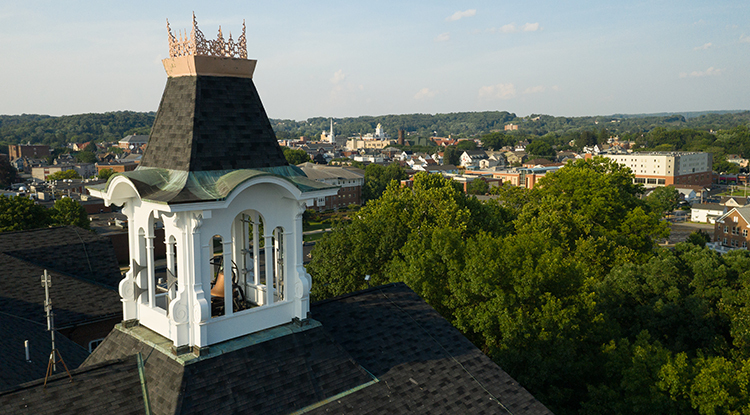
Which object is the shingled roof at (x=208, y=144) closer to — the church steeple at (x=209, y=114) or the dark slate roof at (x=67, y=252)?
the church steeple at (x=209, y=114)

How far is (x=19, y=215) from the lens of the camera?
5650 cm

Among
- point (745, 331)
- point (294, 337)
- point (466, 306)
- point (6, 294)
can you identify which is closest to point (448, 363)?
point (294, 337)

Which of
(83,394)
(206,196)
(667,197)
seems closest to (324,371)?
(206,196)

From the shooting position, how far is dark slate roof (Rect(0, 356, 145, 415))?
433 inches

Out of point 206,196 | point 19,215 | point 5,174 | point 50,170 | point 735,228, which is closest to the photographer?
point 206,196

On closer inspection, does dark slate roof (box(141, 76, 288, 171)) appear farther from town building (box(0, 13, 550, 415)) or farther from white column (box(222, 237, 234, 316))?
white column (box(222, 237, 234, 316))

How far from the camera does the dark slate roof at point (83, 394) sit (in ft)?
36.1

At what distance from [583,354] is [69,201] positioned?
233 ft

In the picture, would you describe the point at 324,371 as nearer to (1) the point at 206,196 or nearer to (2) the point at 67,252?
(1) the point at 206,196

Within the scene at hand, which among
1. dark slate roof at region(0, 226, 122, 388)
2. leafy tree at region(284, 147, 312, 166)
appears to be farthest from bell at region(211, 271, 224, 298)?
leafy tree at region(284, 147, 312, 166)

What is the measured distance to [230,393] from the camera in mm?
11891

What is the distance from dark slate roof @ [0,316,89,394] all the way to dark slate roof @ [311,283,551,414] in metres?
10.2

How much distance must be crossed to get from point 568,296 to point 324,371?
1962cm

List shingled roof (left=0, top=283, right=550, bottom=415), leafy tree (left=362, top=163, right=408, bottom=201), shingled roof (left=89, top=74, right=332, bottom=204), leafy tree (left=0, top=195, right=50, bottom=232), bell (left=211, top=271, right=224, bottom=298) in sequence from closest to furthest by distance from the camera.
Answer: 1. shingled roof (left=0, top=283, right=550, bottom=415)
2. shingled roof (left=89, top=74, right=332, bottom=204)
3. bell (left=211, top=271, right=224, bottom=298)
4. leafy tree (left=0, top=195, right=50, bottom=232)
5. leafy tree (left=362, top=163, right=408, bottom=201)
